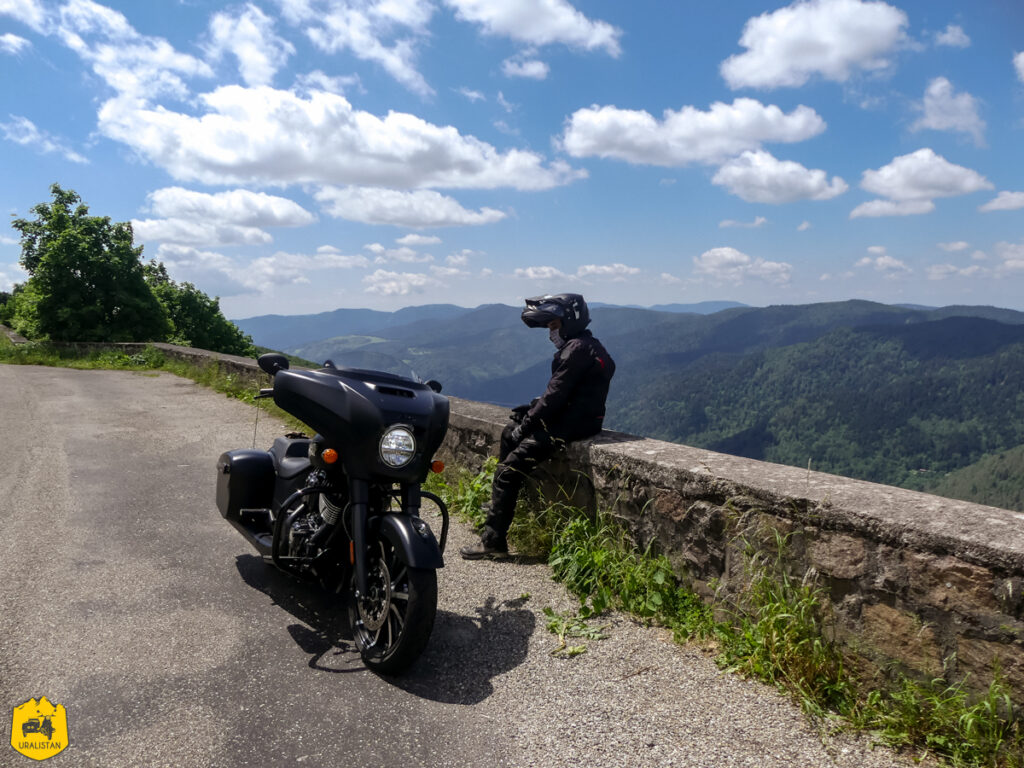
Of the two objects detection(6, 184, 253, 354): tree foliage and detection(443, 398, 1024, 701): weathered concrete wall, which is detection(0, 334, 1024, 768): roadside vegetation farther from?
detection(6, 184, 253, 354): tree foliage

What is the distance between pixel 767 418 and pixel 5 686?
7589 inches

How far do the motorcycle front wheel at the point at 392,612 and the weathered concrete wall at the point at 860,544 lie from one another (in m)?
1.39

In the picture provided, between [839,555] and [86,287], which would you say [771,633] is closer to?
[839,555]

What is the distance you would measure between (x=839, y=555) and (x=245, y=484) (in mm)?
3117

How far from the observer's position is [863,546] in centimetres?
270

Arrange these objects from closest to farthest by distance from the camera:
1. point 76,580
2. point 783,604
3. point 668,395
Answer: point 783,604, point 76,580, point 668,395

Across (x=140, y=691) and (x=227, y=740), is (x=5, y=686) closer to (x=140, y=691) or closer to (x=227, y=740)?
(x=140, y=691)

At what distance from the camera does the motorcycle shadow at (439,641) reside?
9.57ft

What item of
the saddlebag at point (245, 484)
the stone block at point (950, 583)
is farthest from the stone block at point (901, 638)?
the saddlebag at point (245, 484)

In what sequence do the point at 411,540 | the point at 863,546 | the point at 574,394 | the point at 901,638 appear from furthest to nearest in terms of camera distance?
the point at 574,394
the point at 411,540
the point at 863,546
the point at 901,638

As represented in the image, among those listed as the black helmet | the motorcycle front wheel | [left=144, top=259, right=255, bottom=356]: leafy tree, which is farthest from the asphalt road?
[left=144, top=259, right=255, bottom=356]: leafy tree

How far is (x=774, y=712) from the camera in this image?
2684mm

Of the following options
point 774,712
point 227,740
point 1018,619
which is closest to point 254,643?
point 227,740

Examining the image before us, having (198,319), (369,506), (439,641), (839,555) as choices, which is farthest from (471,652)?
(198,319)
